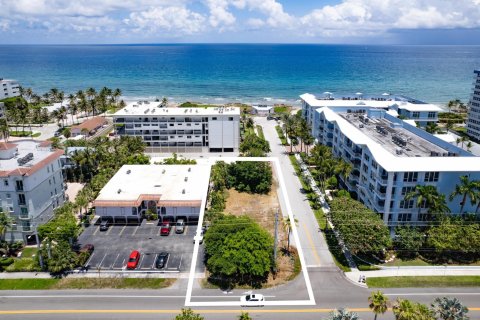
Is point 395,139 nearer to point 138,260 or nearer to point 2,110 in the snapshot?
point 138,260

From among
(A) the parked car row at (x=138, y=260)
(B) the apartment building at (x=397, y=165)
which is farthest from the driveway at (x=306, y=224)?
(A) the parked car row at (x=138, y=260)

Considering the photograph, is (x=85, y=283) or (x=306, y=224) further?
(x=306, y=224)

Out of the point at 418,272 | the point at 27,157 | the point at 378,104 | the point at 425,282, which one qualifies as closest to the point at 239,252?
the point at 425,282

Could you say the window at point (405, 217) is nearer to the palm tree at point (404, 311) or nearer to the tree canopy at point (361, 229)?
the tree canopy at point (361, 229)

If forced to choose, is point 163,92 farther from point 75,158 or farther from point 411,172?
point 411,172

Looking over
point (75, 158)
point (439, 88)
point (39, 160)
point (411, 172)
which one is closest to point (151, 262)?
point (39, 160)

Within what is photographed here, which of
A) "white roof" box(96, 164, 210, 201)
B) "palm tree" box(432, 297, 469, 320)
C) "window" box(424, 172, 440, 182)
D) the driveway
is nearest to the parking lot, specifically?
"white roof" box(96, 164, 210, 201)

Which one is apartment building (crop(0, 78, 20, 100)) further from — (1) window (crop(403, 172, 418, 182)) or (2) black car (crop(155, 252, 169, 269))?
(1) window (crop(403, 172, 418, 182))
